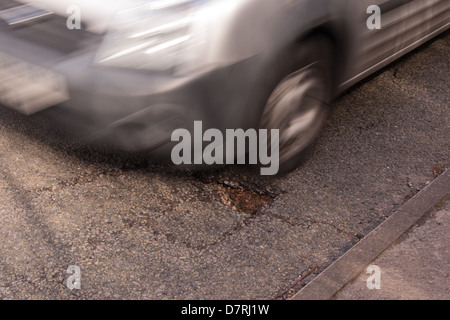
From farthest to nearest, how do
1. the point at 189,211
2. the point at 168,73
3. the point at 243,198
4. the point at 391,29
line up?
the point at 391,29 < the point at 243,198 < the point at 189,211 < the point at 168,73

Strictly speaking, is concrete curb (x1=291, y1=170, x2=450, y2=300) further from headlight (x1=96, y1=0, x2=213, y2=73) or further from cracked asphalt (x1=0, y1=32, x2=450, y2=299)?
headlight (x1=96, y1=0, x2=213, y2=73)

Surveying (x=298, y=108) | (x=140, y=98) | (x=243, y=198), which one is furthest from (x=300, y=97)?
(x=140, y=98)

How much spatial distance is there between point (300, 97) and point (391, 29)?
0.92m

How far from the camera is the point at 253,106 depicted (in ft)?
9.40

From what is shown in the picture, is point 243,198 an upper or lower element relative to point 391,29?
lower

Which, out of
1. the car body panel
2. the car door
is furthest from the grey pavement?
the car door

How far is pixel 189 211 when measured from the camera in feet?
9.92

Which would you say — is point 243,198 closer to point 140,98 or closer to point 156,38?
point 140,98

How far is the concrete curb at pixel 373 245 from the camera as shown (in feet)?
8.34

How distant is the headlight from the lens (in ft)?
8.59

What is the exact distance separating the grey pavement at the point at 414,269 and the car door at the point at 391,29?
110 cm

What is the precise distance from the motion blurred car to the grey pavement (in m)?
0.90

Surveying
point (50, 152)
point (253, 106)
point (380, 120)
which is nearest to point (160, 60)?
point (253, 106)
